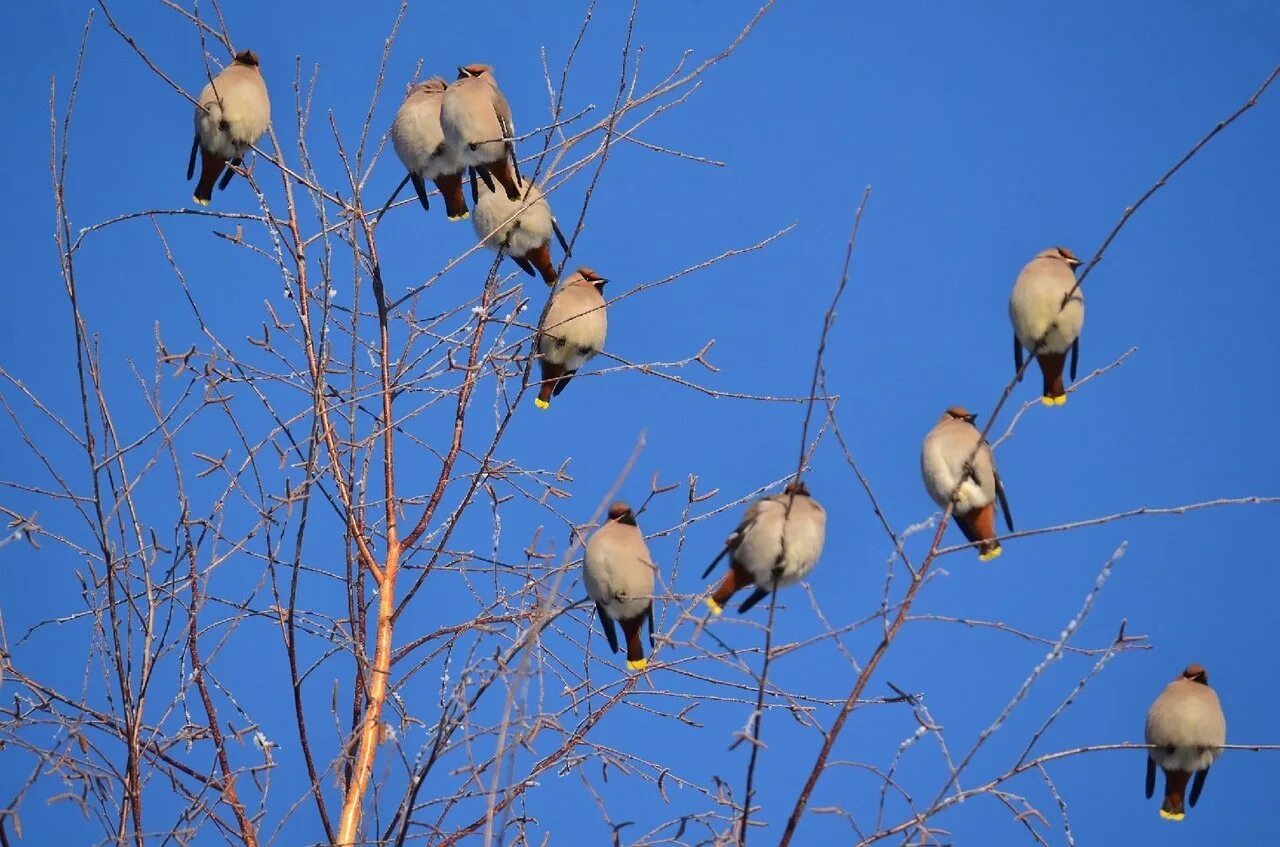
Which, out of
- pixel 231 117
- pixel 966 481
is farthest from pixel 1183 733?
pixel 231 117

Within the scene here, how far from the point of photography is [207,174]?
6.38 meters

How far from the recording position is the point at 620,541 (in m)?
5.00

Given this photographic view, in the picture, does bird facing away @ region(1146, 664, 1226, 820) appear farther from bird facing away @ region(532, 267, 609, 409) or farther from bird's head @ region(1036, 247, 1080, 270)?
bird facing away @ region(532, 267, 609, 409)

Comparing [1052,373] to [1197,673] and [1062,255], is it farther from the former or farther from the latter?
[1197,673]

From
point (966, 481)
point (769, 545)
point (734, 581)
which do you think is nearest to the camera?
point (769, 545)

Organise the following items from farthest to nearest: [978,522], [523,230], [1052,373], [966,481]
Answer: [523,230], [1052,373], [978,522], [966,481]

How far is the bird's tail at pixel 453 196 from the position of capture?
624 cm

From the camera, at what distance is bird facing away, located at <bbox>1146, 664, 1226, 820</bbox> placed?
5824 millimetres

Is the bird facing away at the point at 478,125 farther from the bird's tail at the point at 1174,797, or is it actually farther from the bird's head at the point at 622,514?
the bird's tail at the point at 1174,797

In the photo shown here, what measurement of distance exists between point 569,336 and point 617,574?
1.87 m

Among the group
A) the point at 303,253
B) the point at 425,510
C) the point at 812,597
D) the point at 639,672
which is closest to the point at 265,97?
the point at 303,253

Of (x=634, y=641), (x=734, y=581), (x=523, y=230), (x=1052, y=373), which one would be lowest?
(x=734, y=581)

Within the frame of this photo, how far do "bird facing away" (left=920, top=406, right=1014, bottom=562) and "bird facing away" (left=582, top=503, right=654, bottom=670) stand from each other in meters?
1.11

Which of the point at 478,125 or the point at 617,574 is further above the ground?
the point at 478,125
